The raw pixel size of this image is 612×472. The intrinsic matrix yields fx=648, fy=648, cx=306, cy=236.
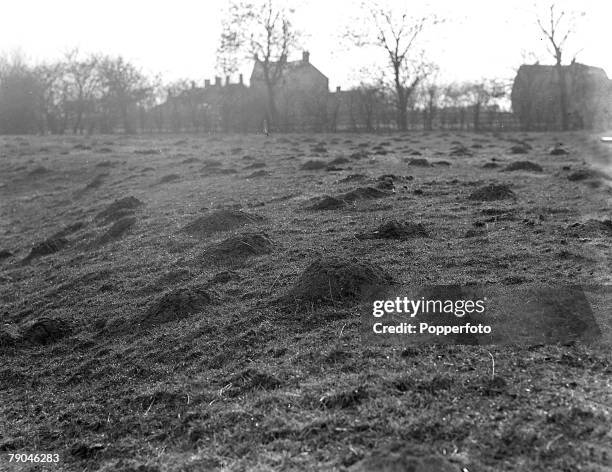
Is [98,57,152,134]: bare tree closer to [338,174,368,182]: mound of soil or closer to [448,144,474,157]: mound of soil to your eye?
[448,144,474,157]: mound of soil

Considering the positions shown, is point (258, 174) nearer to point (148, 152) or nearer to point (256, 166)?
point (256, 166)

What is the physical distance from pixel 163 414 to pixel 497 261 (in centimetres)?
346

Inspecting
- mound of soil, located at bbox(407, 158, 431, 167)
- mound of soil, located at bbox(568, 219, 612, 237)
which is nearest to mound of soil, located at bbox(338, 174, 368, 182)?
mound of soil, located at bbox(407, 158, 431, 167)

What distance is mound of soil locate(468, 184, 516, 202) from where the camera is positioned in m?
9.63

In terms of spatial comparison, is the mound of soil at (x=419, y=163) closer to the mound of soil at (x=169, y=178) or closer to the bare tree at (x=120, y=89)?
the mound of soil at (x=169, y=178)

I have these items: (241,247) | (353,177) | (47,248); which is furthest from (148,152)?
(241,247)

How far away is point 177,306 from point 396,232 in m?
2.72

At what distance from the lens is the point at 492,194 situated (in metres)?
9.75

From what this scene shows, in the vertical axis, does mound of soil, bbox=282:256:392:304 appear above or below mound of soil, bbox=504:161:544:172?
below

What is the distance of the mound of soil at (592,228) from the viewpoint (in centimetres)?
682

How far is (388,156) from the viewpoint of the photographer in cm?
1812

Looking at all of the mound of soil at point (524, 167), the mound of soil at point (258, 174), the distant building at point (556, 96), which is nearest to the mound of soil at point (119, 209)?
the mound of soil at point (258, 174)

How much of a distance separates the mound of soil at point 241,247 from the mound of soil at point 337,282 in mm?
1621

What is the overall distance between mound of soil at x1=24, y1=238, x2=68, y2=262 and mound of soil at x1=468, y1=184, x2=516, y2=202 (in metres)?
6.51
